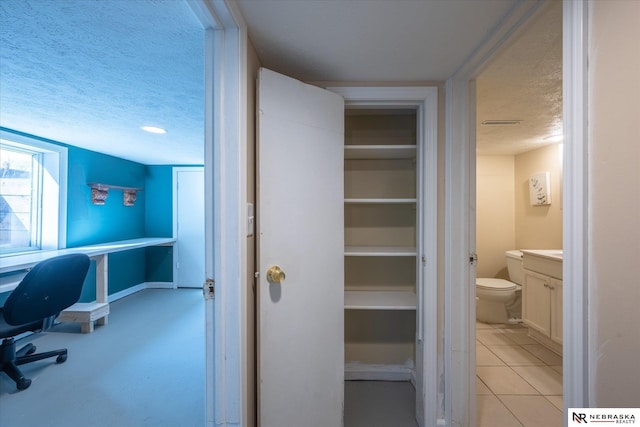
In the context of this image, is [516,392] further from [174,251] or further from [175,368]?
[174,251]

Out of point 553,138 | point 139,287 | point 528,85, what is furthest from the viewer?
point 139,287

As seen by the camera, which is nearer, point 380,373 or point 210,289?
point 210,289

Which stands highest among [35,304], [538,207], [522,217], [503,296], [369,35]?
[369,35]

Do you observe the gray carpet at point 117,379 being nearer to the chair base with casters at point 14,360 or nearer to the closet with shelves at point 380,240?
the chair base with casters at point 14,360

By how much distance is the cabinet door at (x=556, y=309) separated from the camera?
228 centimetres

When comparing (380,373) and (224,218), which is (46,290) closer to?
(224,218)

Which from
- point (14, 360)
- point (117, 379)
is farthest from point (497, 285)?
point (14, 360)

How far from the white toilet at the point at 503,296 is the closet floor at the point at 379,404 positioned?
1.62 metres

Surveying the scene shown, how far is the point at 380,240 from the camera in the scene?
204 centimetres

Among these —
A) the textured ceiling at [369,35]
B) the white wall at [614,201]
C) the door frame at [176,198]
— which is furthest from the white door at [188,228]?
the white wall at [614,201]

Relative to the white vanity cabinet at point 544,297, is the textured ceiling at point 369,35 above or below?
above

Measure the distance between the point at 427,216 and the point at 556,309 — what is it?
190cm

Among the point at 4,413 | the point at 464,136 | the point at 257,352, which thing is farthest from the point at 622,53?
the point at 4,413

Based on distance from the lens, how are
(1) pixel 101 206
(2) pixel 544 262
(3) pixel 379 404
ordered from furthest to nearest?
1. (1) pixel 101 206
2. (2) pixel 544 262
3. (3) pixel 379 404
